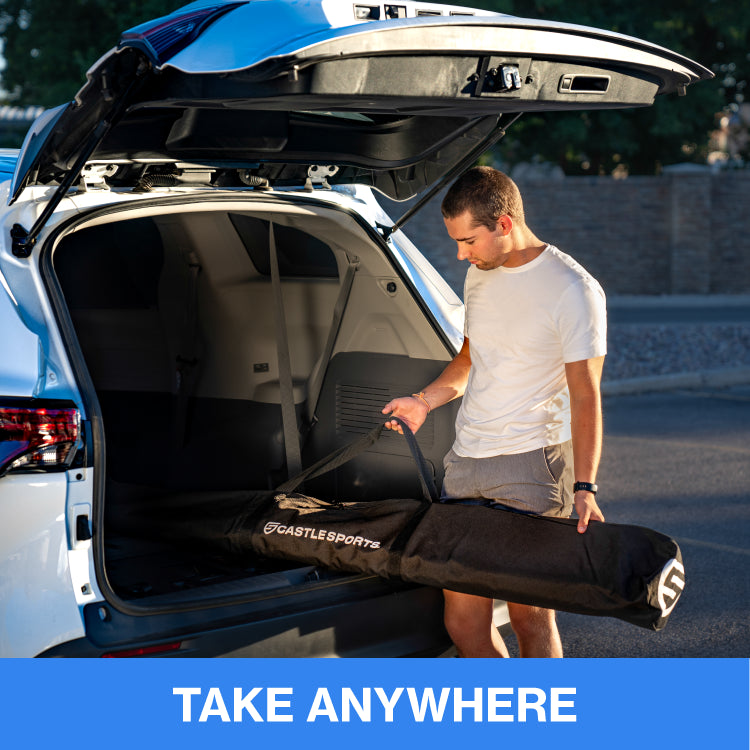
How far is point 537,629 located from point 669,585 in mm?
535

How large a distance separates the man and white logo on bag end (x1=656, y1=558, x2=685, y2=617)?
255mm

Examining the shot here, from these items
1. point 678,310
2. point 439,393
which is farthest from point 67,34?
point 439,393

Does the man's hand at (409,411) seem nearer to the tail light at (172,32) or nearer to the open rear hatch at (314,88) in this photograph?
the open rear hatch at (314,88)

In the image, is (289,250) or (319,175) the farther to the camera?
(289,250)

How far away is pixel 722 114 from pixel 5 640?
24.4 meters

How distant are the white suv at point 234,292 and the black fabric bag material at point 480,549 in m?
0.12

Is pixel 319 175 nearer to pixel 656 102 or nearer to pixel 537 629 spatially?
pixel 537 629

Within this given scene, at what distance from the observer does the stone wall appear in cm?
2306

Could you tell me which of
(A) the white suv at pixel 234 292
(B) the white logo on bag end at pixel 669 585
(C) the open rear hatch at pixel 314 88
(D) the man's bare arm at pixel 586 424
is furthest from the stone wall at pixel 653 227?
(B) the white logo on bag end at pixel 669 585

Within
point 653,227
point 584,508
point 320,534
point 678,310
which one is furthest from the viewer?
point 653,227

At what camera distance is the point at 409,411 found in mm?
3549

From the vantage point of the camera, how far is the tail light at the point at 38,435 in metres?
2.76

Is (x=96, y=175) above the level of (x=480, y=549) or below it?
above

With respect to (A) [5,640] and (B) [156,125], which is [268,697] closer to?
(A) [5,640]
